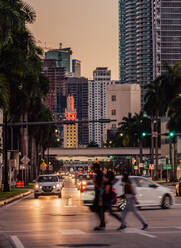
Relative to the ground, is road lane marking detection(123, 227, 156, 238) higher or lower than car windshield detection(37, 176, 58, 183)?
higher

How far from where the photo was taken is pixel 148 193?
3153cm

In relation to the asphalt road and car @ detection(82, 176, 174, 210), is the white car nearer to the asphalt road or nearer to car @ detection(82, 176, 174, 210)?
car @ detection(82, 176, 174, 210)

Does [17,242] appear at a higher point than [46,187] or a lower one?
higher

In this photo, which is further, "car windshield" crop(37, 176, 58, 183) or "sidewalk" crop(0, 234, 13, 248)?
"car windshield" crop(37, 176, 58, 183)

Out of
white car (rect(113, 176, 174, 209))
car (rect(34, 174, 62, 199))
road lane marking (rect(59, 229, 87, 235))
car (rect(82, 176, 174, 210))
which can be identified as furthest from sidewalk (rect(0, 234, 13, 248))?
car (rect(34, 174, 62, 199))

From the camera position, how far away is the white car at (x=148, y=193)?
3125cm

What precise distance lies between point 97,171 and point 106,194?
750mm

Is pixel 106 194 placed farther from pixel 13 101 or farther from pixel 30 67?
pixel 13 101

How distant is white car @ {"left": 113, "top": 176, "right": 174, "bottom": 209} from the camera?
31253 mm

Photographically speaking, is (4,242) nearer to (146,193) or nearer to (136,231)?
(136,231)

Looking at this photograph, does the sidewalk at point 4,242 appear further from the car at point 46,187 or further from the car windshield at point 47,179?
the car windshield at point 47,179

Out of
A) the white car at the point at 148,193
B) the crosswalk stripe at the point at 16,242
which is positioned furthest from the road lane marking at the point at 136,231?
the white car at the point at 148,193

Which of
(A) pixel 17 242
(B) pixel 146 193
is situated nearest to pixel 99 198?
(A) pixel 17 242

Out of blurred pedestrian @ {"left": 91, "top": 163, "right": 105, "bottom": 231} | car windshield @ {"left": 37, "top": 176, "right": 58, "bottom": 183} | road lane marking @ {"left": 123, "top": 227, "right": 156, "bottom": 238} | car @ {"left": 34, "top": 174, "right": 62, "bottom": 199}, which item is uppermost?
blurred pedestrian @ {"left": 91, "top": 163, "right": 105, "bottom": 231}
